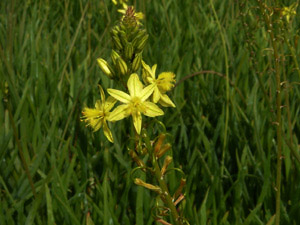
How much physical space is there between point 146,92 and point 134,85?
1.2 inches

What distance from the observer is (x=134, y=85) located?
828mm

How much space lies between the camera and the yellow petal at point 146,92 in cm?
82

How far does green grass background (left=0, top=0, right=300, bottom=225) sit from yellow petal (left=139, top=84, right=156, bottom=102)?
39cm

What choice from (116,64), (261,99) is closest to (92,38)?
(261,99)

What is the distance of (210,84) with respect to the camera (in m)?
2.04

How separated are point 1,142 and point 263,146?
104 centimetres

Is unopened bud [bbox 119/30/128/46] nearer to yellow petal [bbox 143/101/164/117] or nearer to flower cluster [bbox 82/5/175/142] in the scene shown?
flower cluster [bbox 82/5/175/142]

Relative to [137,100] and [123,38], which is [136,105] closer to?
[137,100]

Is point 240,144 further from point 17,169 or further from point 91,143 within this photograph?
point 17,169

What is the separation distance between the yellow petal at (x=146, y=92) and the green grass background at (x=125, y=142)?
0.39 meters

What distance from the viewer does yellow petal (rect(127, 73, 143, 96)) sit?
0.82 metres

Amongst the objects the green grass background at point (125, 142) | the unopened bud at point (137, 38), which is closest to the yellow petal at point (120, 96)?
the unopened bud at point (137, 38)

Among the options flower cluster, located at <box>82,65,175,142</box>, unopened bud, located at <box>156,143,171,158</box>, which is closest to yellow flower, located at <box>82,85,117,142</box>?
flower cluster, located at <box>82,65,175,142</box>

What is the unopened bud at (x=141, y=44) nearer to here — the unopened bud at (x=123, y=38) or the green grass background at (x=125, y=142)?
the unopened bud at (x=123, y=38)
